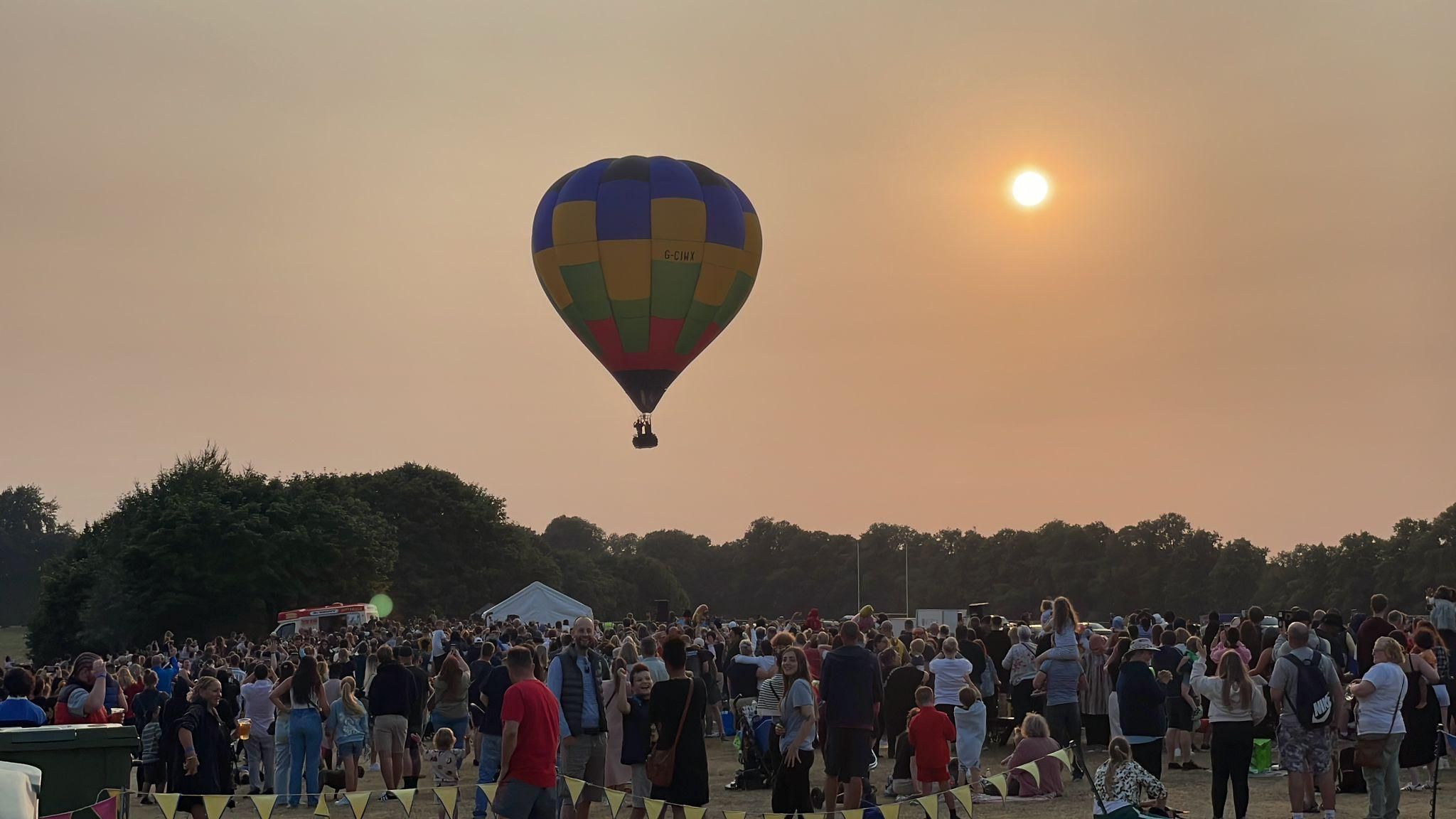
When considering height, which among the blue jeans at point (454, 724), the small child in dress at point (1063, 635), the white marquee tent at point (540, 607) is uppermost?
the white marquee tent at point (540, 607)

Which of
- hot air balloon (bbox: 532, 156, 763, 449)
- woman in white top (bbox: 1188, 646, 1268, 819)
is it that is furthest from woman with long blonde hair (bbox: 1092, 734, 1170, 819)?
hot air balloon (bbox: 532, 156, 763, 449)

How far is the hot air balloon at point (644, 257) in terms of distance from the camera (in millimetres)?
30672

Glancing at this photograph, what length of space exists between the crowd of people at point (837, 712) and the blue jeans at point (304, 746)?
0.02 meters

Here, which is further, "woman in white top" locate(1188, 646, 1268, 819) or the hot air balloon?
the hot air balloon

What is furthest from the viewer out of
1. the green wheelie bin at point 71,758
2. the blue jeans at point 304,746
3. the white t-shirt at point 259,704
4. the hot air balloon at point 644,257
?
the hot air balloon at point 644,257

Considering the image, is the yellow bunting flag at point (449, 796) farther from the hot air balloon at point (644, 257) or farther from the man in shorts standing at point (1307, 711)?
the hot air balloon at point (644, 257)

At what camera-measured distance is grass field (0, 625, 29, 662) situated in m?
93.2

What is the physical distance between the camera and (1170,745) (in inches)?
687

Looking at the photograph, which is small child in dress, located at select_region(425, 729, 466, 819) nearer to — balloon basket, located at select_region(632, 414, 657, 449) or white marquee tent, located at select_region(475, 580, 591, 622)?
balloon basket, located at select_region(632, 414, 657, 449)

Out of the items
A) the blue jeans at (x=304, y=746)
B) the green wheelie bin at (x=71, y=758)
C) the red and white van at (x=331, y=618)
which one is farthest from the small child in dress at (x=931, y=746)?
the red and white van at (x=331, y=618)

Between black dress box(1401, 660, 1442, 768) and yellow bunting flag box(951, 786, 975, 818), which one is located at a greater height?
black dress box(1401, 660, 1442, 768)

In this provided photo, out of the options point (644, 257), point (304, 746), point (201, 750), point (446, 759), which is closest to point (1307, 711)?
point (446, 759)

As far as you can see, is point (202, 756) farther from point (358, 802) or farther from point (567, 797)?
point (567, 797)

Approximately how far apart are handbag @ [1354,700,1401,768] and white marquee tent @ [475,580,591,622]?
37643mm
